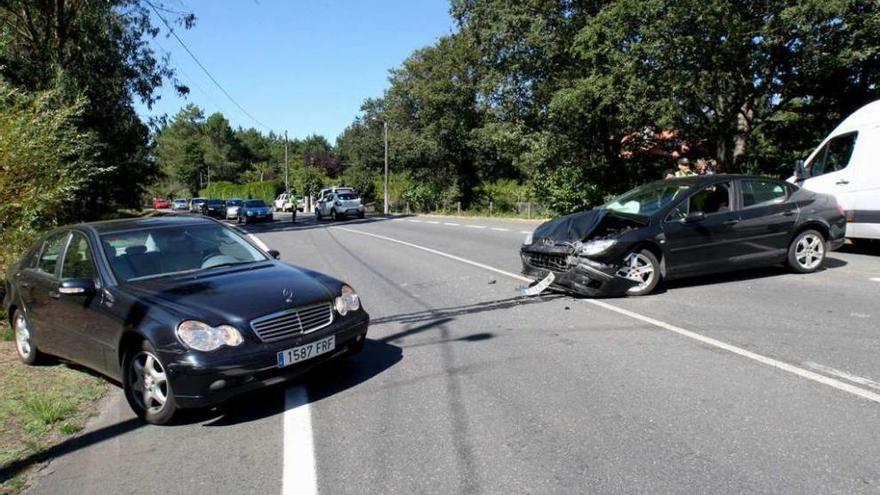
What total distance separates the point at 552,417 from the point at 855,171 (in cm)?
1016

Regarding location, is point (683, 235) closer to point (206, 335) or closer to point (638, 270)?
point (638, 270)

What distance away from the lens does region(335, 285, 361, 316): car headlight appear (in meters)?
5.27

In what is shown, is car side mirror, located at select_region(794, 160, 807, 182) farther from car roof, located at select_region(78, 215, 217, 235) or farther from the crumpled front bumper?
car roof, located at select_region(78, 215, 217, 235)

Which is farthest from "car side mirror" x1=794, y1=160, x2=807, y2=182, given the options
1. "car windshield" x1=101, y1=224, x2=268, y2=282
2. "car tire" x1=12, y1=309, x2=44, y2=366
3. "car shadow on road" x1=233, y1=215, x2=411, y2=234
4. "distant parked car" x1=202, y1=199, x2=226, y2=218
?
"distant parked car" x1=202, y1=199, x2=226, y2=218

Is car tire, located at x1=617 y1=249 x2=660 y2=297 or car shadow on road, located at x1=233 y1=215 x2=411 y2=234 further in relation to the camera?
car shadow on road, located at x1=233 y1=215 x2=411 y2=234

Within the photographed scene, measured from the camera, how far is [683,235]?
873 centimetres

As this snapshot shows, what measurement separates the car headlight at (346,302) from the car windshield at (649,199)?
5.01m

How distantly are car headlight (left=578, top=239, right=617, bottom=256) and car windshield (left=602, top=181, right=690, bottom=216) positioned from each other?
952mm

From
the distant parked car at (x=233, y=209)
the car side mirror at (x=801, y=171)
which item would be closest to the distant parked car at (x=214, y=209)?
the distant parked car at (x=233, y=209)

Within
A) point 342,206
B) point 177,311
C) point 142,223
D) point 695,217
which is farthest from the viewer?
point 342,206

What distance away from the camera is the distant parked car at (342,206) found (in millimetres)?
38625

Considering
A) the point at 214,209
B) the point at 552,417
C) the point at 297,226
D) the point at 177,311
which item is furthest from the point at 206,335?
the point at 214,209

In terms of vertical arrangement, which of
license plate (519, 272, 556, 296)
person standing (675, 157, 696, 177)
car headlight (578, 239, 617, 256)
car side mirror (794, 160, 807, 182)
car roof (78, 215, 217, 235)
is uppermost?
person standing (675, 157, 696, 177)

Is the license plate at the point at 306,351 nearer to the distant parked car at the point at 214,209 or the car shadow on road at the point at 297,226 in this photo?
the car shadow on road at the point at 297,226
